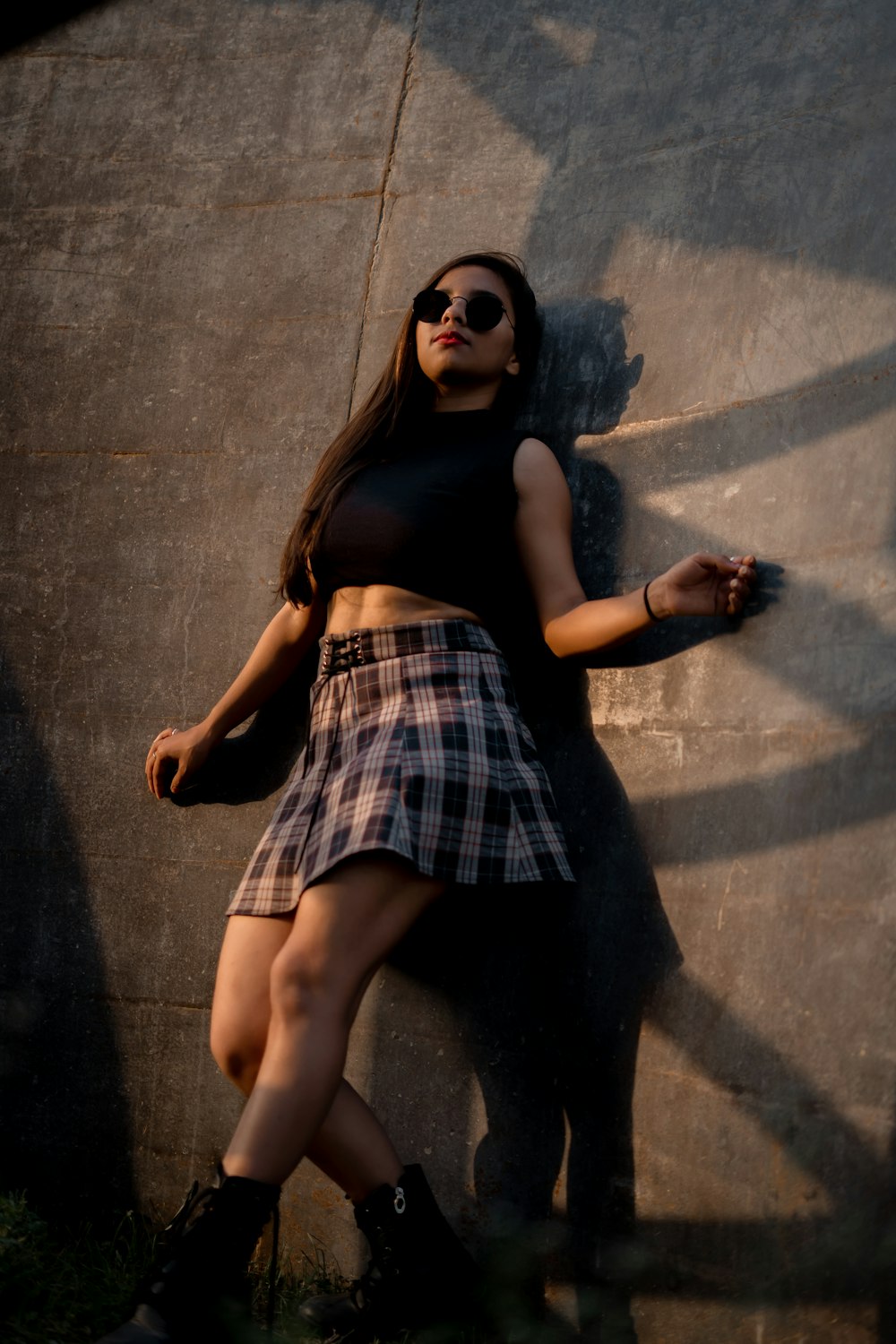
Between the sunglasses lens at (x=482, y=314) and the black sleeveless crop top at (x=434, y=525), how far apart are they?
0.26 m

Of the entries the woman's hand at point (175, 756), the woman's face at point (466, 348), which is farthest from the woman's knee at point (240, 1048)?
the woman's face at point (466, 348)

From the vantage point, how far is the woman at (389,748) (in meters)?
2.03

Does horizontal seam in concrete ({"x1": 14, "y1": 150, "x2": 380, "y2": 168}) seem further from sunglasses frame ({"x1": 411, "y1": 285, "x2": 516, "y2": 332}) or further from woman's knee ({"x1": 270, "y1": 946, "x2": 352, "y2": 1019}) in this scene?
woman's knee ({"x1": 270, "y1": 946, "x2": 352, "y2": 1019})

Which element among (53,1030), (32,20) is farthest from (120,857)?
(32,20)

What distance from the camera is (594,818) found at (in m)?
2.49

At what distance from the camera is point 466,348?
2729 mm

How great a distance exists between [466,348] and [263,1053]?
1.53 metres

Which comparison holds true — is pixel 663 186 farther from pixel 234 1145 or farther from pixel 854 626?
pixel 234 1145

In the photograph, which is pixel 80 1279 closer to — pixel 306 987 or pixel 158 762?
pixel 306 987

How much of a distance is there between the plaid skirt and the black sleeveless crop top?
10cm

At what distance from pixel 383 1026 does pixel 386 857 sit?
0.60m

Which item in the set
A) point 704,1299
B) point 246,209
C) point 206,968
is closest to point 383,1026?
point 206,968

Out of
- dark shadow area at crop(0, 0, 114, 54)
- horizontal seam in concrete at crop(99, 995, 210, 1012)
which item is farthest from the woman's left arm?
dark shadow area at crop(0, 0, 114, 54)

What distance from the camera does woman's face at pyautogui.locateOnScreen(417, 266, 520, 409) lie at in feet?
8.95
